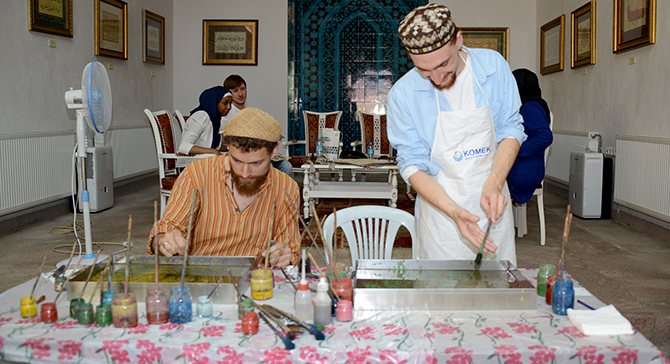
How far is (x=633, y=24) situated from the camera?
4957 millimetres

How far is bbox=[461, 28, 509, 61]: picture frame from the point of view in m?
8.29

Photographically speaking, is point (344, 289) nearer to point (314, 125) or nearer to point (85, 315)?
point (85, 315)

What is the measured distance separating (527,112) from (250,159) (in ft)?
6.89

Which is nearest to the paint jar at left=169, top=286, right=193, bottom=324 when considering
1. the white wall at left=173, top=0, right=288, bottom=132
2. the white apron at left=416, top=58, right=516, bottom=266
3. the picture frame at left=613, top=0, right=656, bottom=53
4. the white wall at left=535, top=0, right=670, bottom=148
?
the white apron at left=416, top=58, right=516, bottom=266

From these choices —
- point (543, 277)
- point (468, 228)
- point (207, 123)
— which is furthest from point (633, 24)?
point (543, 277)

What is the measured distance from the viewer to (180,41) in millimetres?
8445

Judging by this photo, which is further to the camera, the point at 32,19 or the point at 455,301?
the point at 32,19

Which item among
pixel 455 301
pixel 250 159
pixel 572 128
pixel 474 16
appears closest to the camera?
pixel 455 301

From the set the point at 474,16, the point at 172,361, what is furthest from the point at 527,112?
the point at 474,16

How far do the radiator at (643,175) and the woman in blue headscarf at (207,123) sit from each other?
3.43 m

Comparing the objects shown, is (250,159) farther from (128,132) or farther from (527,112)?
(128,132)

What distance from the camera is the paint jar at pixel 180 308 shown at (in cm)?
130

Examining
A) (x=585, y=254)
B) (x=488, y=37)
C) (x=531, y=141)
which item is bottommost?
(x=585, y=254)

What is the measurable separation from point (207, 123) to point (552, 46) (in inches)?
191
